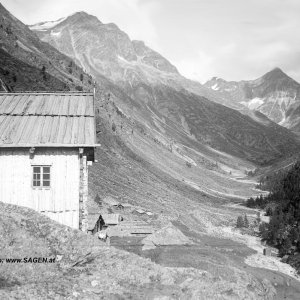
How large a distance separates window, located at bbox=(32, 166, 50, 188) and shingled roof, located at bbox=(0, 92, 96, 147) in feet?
4.76

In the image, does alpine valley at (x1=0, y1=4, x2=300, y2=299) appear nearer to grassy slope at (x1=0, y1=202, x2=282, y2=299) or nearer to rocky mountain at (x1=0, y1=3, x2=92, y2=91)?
grassy slope at (x1=0, y1=202, x2=282, y2=299)

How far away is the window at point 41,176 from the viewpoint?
23078mm

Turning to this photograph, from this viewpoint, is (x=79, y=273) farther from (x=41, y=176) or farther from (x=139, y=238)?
(x=139, y=238)

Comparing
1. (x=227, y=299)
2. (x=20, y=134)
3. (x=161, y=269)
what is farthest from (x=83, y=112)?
(x=227, y=299)

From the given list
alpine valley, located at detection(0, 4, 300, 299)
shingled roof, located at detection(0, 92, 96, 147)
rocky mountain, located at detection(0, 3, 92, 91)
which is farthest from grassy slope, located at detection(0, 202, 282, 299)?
rocky mountain, located at detection(0, 3, 92, 91)

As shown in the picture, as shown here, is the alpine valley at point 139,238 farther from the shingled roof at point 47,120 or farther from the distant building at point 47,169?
the shingled roof at point 47,120

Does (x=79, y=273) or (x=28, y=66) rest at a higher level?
(x=28, y=66)

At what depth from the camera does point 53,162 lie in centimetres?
2325

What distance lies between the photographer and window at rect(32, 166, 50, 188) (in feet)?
75.7

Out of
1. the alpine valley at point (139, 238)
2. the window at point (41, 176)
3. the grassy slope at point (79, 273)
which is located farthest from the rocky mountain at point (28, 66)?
the grassy slope at point (79, 273)

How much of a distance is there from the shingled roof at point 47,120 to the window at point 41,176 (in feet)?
4.76

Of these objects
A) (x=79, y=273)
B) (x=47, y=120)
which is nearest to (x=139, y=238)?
(x=47, y=120)

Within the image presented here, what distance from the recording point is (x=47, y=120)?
83.1 ft

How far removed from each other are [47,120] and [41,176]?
4116 millimetres
